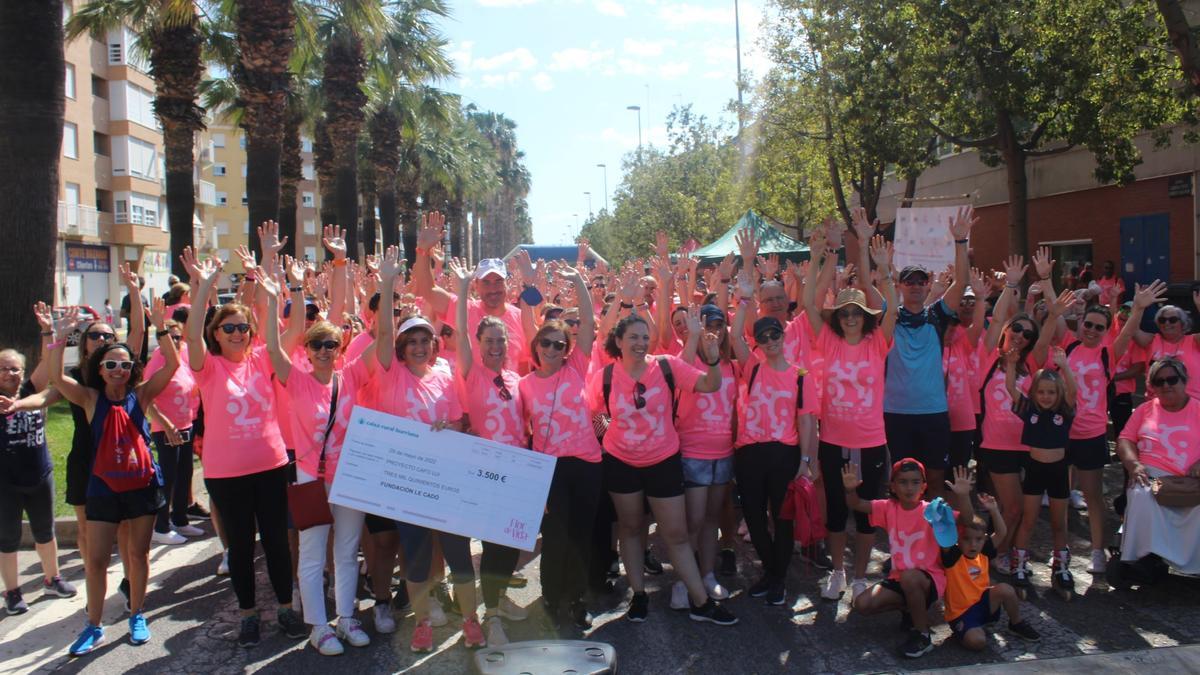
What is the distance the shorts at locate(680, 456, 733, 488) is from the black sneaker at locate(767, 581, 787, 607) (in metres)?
0.72

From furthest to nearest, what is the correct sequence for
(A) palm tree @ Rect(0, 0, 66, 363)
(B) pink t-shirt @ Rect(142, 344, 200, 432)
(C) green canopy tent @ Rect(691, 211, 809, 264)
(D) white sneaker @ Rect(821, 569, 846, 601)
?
1. (C) green canopy tent @ Rect(691, 211, 809, 264)
2. (A) palm tree @ Rect(0, 0, 66, 363)
3. (B) pink t-shirt @ Rect(142, 344, 200, 432)
4. (D) white sneaker @ Rect(821, 569, 846, 601)

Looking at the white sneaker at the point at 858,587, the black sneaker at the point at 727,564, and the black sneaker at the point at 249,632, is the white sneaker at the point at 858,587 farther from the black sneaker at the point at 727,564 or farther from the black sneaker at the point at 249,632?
the black sneaker at the point at 249,632

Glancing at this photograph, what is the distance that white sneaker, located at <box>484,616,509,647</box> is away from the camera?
467 centimetres

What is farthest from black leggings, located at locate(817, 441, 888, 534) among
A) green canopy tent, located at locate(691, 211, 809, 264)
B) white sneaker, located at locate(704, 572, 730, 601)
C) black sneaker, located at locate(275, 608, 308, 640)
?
green canopy tent, located at locate(691, 211, 809, 264)

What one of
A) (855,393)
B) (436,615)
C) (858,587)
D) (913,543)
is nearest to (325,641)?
(436,615)

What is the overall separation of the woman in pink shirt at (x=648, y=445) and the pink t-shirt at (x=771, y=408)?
366 millimetres

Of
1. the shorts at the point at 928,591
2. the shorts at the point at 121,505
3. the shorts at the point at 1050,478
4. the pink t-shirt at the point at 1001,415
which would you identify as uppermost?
the pink t-shirt at the point at 1001,415

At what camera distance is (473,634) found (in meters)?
4.68

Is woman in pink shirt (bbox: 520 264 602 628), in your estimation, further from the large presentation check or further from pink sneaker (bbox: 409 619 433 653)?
pink sneaker (bbox: 409 619 433 653)

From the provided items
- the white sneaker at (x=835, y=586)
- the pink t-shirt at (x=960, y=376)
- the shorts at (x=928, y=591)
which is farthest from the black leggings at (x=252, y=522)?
the pink t-shirt at (x=960, y=376)

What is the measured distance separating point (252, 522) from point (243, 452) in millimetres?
426

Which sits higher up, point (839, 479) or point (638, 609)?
point (839, 479)

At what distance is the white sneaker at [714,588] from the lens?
5172 mm

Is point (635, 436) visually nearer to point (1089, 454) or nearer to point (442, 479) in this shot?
point (442, 479)
